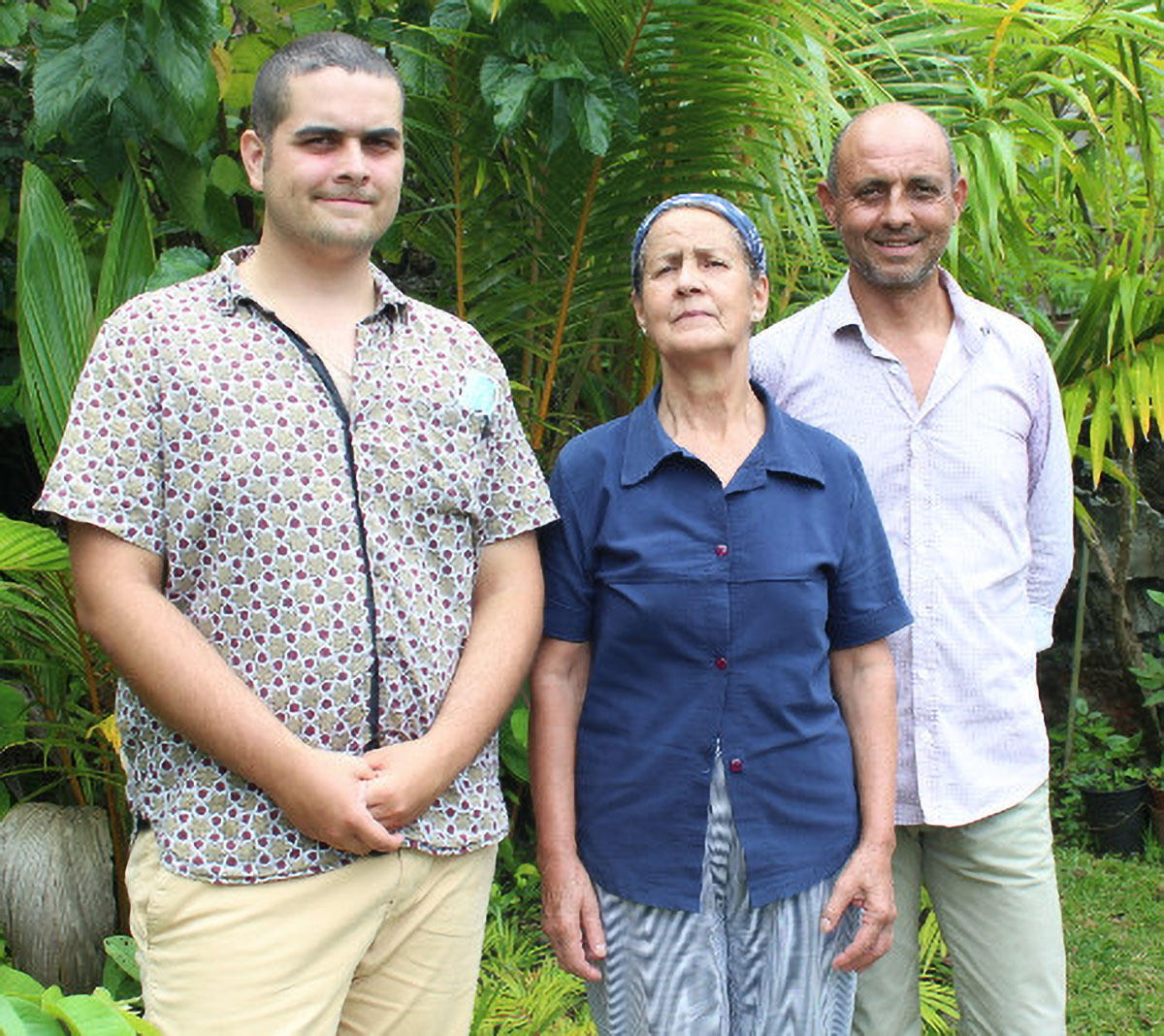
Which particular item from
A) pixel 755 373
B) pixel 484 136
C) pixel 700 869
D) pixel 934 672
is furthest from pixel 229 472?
pixel 484 136

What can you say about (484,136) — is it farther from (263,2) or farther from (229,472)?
(229,472)

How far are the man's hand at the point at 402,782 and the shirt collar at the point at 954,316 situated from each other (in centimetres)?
108

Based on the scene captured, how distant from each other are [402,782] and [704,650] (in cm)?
50

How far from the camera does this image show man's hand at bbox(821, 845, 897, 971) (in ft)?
6.93

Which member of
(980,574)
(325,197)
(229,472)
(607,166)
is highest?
(607,166)

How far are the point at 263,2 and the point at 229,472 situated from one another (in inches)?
70.7

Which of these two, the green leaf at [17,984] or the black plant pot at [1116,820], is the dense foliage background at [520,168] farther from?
the black plant pot at [1116,820]

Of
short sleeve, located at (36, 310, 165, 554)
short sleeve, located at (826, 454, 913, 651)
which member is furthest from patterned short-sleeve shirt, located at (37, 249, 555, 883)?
short sleeve, located at (826, 454, 913, 651)

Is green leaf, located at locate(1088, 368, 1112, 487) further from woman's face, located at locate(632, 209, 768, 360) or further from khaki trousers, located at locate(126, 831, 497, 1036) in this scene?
khaki trousers, located at locate(126, 831, 497, 1036)

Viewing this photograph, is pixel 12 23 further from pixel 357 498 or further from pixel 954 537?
pixel 954 537

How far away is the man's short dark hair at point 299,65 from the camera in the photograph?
6.32 ft

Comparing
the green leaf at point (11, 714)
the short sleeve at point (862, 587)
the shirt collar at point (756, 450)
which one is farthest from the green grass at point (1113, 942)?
the green leaf at point (11, 714)

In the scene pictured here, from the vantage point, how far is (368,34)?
3117 mm

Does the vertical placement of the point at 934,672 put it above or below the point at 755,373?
below
